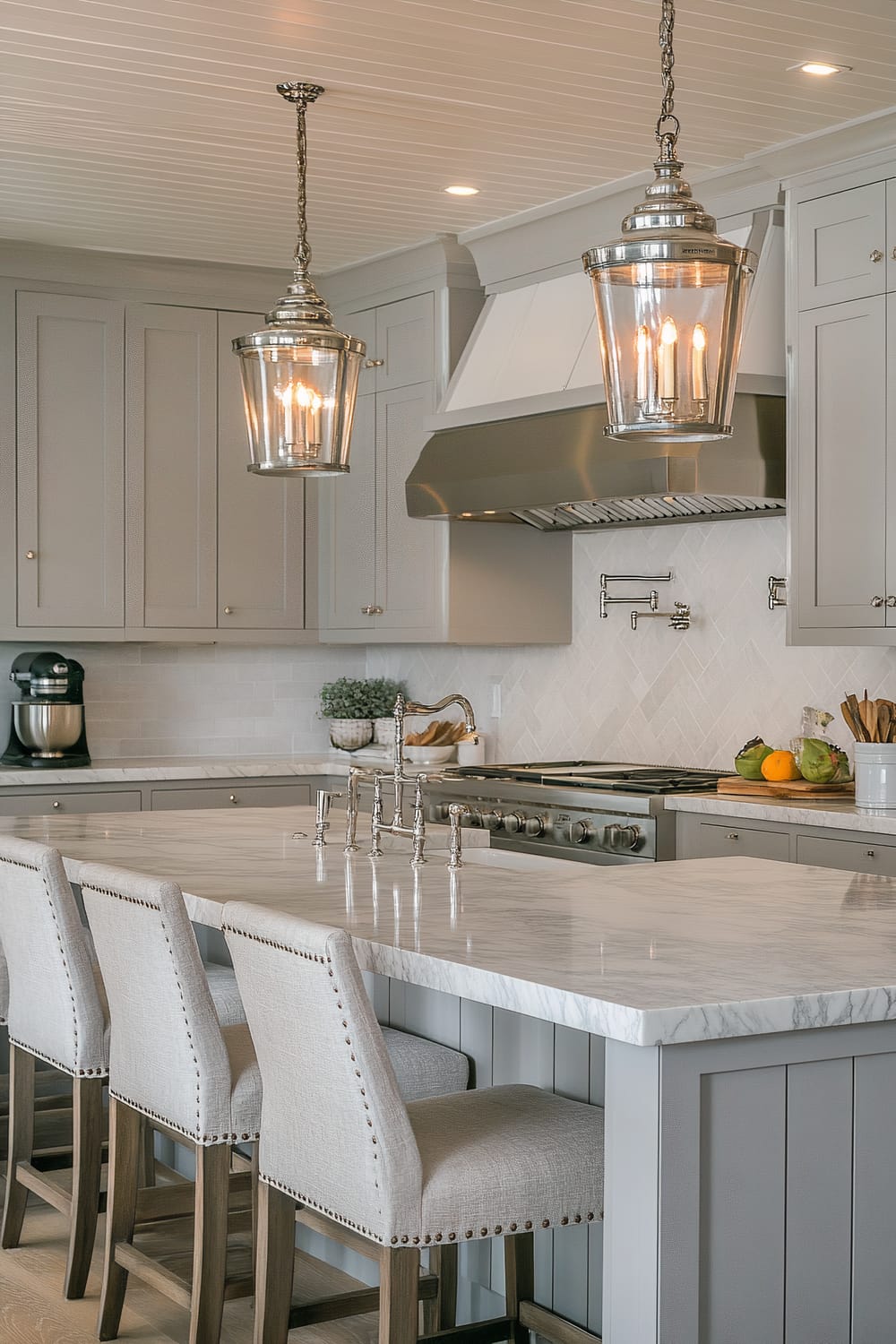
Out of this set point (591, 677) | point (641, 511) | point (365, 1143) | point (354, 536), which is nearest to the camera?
point (365, 1143)

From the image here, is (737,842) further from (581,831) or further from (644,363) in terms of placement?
(644,363)

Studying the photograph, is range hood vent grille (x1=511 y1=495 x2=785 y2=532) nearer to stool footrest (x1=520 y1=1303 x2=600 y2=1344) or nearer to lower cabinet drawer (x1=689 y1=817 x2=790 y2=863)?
lower cabinet drawer (x1=689 y1=817 x2=790 y2=863)

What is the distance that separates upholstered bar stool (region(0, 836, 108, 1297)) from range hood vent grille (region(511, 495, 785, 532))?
2286 mm

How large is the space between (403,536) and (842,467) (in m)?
2.05

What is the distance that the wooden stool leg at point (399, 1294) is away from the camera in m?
2.07

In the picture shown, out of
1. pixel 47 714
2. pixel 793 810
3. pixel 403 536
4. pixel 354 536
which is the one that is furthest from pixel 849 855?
pixel 47 714

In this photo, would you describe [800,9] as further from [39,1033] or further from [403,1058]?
[39,1033]

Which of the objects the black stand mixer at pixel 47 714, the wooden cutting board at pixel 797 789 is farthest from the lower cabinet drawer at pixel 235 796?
the wooden cutting board at pixel 797 789

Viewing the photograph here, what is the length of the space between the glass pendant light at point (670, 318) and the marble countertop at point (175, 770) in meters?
3.67

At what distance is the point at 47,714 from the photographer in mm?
5762

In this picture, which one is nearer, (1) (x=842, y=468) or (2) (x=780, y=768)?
(1) (x=842, y=468)

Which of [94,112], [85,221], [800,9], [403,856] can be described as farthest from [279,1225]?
[85,221]

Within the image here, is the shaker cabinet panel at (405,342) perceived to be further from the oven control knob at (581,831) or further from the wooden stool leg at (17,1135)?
the wooden stool leg at (17,1135)

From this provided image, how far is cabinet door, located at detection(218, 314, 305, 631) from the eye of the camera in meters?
6.20
